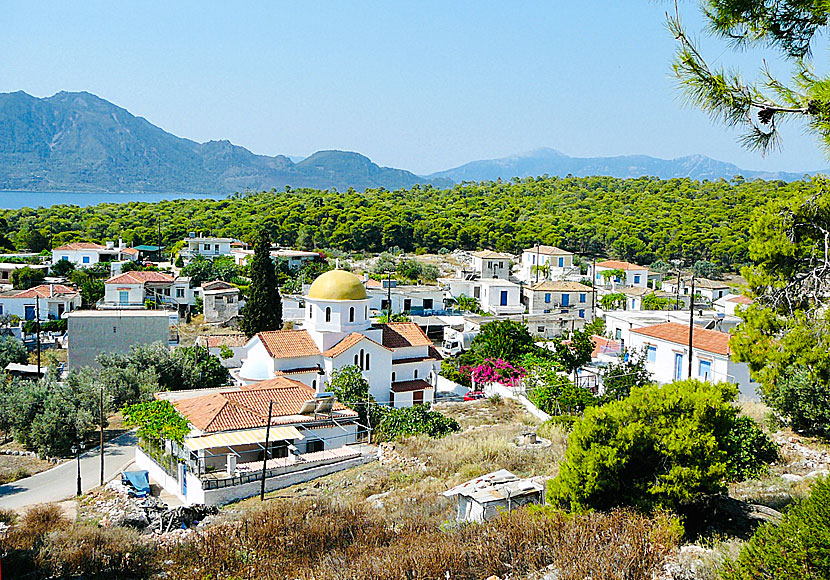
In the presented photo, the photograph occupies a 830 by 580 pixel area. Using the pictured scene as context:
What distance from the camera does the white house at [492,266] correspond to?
54031mm

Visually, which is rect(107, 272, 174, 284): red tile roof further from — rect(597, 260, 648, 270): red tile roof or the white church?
rect(597, 260, 648, 270): red tile roof

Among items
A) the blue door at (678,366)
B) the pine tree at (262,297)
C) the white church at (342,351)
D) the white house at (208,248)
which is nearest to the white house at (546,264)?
the white house at (208,248)

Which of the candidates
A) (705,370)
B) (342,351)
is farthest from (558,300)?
(342,351)

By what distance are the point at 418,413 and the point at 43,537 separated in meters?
11.9

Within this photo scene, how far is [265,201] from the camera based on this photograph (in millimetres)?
93312

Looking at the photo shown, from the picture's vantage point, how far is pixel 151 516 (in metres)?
12.5

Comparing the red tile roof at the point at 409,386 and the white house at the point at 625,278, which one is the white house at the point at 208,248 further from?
the red tile roof at the point at 409,386

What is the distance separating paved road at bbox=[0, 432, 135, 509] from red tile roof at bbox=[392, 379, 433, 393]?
887 cm

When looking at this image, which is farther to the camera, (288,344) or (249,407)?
(288,344)

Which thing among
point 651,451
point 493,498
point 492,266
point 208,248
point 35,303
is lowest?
point 35,303

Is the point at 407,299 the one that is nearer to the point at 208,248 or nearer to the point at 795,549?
the point at 208,248

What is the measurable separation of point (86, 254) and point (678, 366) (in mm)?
46528

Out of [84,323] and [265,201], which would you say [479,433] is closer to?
[84,323]

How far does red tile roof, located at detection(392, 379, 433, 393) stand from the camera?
24156 mm
